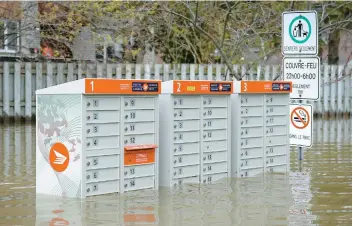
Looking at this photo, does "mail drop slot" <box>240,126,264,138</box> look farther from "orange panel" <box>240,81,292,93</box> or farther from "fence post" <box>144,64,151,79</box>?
"fence post" <box>144,64,151,79</box>

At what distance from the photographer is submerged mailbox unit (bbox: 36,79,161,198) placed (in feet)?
31.6

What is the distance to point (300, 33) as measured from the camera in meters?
13.8

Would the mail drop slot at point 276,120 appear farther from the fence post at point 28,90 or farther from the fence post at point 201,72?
the fence post at point 201,72

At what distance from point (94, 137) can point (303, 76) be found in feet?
17.3

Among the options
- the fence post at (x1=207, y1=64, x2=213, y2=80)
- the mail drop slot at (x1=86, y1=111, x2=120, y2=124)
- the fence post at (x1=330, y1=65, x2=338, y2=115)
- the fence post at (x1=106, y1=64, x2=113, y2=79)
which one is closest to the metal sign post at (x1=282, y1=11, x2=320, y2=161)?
the mail drop slot at (x1=86, y1=111, x2=120, y2=124)

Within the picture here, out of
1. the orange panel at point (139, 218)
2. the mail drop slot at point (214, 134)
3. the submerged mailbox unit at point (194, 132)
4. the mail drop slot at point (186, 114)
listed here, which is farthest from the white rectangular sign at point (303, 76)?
the orange panel at point (139, 218)

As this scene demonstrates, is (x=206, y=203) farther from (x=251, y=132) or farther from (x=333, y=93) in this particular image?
(x=333, y=93)

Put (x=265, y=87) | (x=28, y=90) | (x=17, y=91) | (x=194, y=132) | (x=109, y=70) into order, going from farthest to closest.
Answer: (x=109, y=70) < (x=28, y=90) < (x=17, y=91) < (x=265, y=87) < (x=194, y=132)

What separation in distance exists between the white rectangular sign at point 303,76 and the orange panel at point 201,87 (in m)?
2.53

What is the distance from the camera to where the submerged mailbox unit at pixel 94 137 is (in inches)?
379

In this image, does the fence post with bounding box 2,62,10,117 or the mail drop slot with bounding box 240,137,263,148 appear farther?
the fence post with bounding box 2,62,10,117

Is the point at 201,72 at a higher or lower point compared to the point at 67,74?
higher

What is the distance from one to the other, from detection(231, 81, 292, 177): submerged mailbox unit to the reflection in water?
28 centimetres

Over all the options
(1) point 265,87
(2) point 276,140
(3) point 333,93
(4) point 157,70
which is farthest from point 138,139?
(3) point 333,93
